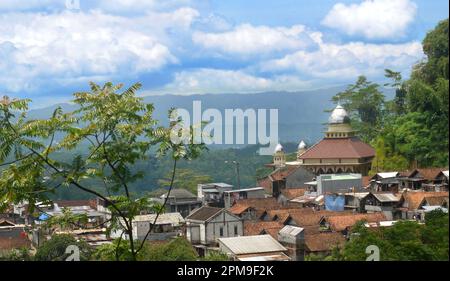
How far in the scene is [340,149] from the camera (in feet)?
73.0

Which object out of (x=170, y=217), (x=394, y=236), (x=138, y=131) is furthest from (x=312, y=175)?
(x=138, y=131)

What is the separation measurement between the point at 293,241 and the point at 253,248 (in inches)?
30.5

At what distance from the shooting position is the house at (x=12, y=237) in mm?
12463

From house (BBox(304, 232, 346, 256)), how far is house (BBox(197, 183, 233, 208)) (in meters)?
6.32

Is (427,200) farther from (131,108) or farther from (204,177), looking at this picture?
(131,108)

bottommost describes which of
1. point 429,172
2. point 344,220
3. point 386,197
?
point 344,220

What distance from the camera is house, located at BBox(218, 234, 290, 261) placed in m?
10.7

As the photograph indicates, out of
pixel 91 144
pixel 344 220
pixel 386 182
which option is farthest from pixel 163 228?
pixel 91 144

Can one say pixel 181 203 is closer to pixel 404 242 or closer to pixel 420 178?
pixel 420 178

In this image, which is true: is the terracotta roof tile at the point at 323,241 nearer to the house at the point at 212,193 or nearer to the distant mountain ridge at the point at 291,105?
the distant mountain ridge at the point at 291,105

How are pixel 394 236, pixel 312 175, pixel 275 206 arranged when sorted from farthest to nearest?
1. pixel 312 175
2. pixel 275 206
3. pixel 394 236
